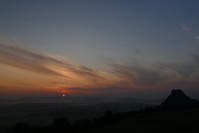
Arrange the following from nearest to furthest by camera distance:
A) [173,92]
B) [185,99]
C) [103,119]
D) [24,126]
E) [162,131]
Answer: [162,131], [24,126], [103,119], [185,99], [173,92]

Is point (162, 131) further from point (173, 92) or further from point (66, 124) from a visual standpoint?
point (173, 92)

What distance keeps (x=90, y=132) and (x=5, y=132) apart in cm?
3076

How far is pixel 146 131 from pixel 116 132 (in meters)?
6.54

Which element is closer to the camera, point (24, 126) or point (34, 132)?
point (34, 132)

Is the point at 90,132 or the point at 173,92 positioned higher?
the point at 173,92

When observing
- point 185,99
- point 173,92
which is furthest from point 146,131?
point 173,92

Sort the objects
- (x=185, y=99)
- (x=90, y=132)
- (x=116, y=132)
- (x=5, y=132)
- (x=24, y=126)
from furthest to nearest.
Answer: (x=185, y=99) < (x=5, y=132) < (x=24, y=126) < (x=90, y=132) < (x=116, y=132)

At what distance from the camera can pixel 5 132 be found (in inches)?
2724

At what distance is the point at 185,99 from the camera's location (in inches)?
5846

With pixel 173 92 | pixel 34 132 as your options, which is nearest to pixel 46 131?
pixel 34 132

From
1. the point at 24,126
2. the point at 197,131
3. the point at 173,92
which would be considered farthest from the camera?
the point at 173,92

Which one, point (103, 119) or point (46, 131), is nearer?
point (46, 131)

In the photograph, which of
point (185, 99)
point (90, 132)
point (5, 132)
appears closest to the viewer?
point (90, 132)

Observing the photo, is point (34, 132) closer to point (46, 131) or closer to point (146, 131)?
point (46, 131)
